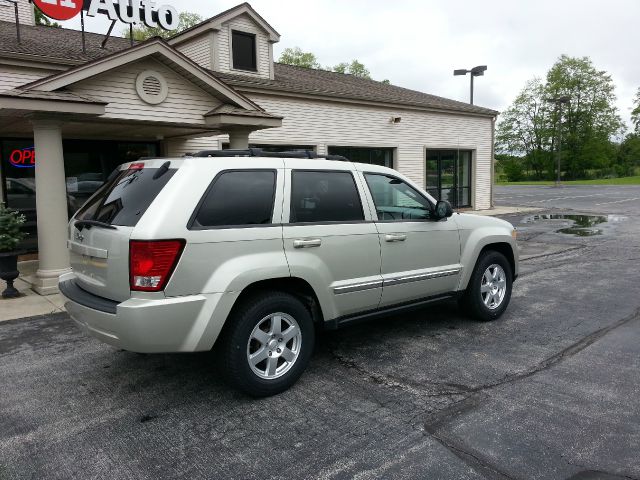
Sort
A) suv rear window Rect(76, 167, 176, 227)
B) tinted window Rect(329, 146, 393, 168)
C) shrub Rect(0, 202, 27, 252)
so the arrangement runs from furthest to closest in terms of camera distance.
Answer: tinted window Rect(329, 146, 393, 168), shrub Rect(0, 202, 27, 252), suv rear window Rect(76, 167, 176, 227)

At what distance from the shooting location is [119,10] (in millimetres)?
11383

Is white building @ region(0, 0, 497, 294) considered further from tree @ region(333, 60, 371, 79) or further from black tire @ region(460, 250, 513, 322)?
tree @ region(333, 60, 371, 79)

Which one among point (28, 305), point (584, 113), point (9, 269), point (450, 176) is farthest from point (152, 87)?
point (584, 113)

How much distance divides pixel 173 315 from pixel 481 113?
1967cm

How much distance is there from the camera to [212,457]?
307 centimetres

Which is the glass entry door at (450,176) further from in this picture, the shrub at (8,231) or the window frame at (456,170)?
the shrub at (8,231)

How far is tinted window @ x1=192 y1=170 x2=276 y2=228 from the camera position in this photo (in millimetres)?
3664

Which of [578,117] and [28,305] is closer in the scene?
[28,305]

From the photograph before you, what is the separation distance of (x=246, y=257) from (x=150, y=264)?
2.25ft

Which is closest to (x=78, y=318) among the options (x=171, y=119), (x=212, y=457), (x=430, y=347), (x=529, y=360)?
(x=212, y=457)

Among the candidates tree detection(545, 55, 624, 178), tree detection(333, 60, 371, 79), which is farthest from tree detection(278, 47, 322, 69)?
tree detection(545, 55, 624, 178)

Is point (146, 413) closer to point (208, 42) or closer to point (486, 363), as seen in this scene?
point (486, 363)

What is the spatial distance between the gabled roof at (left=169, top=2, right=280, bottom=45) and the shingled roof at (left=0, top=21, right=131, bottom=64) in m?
1.91

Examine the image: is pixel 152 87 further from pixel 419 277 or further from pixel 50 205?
pixel 419 277
